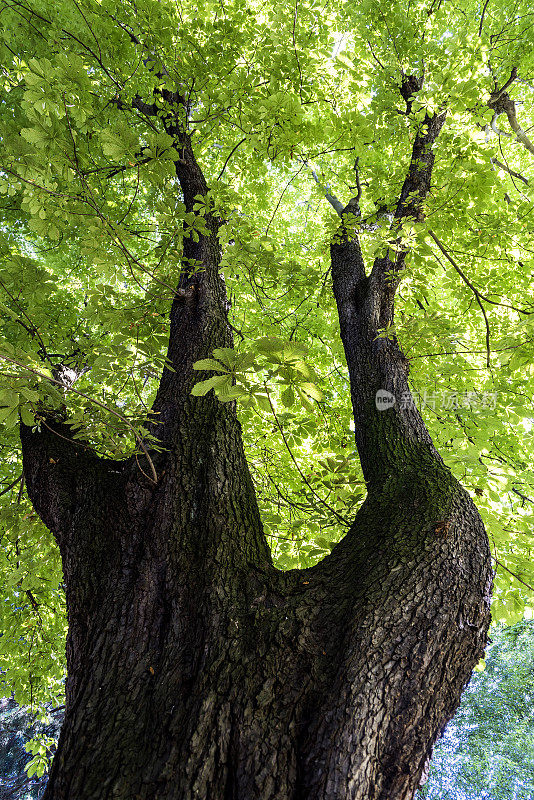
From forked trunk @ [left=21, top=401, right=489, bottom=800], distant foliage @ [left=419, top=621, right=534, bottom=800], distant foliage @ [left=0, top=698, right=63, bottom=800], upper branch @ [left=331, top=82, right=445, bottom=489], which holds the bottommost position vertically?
distant foliage @ [left=0, top=698, right=63, bottom=800]

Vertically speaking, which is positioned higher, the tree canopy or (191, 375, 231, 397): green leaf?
the tree canopy

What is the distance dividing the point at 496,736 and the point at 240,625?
13.7m

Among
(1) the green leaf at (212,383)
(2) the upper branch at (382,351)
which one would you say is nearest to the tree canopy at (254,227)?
(1) the green leaf at (212,383)

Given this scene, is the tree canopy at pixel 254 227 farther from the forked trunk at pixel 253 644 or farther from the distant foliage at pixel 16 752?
the distant foliage at pixel 16 752

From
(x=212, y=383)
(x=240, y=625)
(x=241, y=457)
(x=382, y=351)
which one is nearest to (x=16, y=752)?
(x=241, y=457)

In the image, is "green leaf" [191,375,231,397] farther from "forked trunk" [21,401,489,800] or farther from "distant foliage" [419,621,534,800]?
"distant foliage" [419,621,534,800]

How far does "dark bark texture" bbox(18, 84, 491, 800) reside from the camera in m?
1.09

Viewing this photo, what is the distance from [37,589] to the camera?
3.45 meters

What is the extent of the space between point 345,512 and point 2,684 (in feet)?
13.7

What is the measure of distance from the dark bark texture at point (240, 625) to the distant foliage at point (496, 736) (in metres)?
11.5

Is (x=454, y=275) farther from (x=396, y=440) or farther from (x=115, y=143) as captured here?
(x=115, y=143)

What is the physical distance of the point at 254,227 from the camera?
11.0 feet

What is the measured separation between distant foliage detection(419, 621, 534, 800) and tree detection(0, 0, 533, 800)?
10843mm

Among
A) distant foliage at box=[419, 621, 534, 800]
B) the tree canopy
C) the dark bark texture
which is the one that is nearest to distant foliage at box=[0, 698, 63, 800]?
distant foliage at box=[419, 621, 534, 800]
